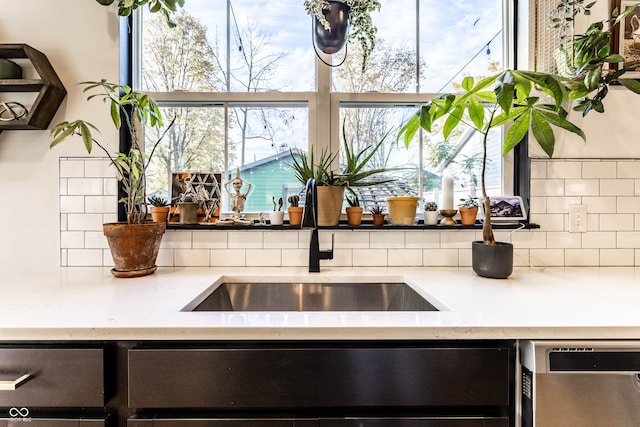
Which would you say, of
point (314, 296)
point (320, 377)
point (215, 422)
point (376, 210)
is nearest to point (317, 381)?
point (320, 377)

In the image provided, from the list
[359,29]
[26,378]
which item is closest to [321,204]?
[359,29]

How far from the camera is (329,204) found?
149cm

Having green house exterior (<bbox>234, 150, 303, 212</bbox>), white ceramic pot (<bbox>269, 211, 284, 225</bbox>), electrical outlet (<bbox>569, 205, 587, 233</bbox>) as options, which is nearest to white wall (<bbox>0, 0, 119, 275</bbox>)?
green house exterior (<bbox>234, 150, 303, 212</bbox>)

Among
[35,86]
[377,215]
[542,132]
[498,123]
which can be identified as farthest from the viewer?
[377,215]

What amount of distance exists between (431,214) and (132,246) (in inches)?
49.4

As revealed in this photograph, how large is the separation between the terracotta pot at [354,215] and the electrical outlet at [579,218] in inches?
38.0

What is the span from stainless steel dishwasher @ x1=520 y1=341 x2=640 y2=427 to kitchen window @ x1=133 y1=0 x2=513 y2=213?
978 mm

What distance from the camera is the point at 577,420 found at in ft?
2.64

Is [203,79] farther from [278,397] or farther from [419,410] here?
[419,410]

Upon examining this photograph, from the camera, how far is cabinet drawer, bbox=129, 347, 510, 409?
82cm

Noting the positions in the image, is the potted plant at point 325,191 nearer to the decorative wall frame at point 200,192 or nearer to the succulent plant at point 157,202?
the decorative wall frame at point 200,192

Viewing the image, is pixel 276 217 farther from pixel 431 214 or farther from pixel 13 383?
pixel 13 383

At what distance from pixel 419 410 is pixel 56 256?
1.63 m

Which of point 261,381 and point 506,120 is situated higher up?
point 506,120
